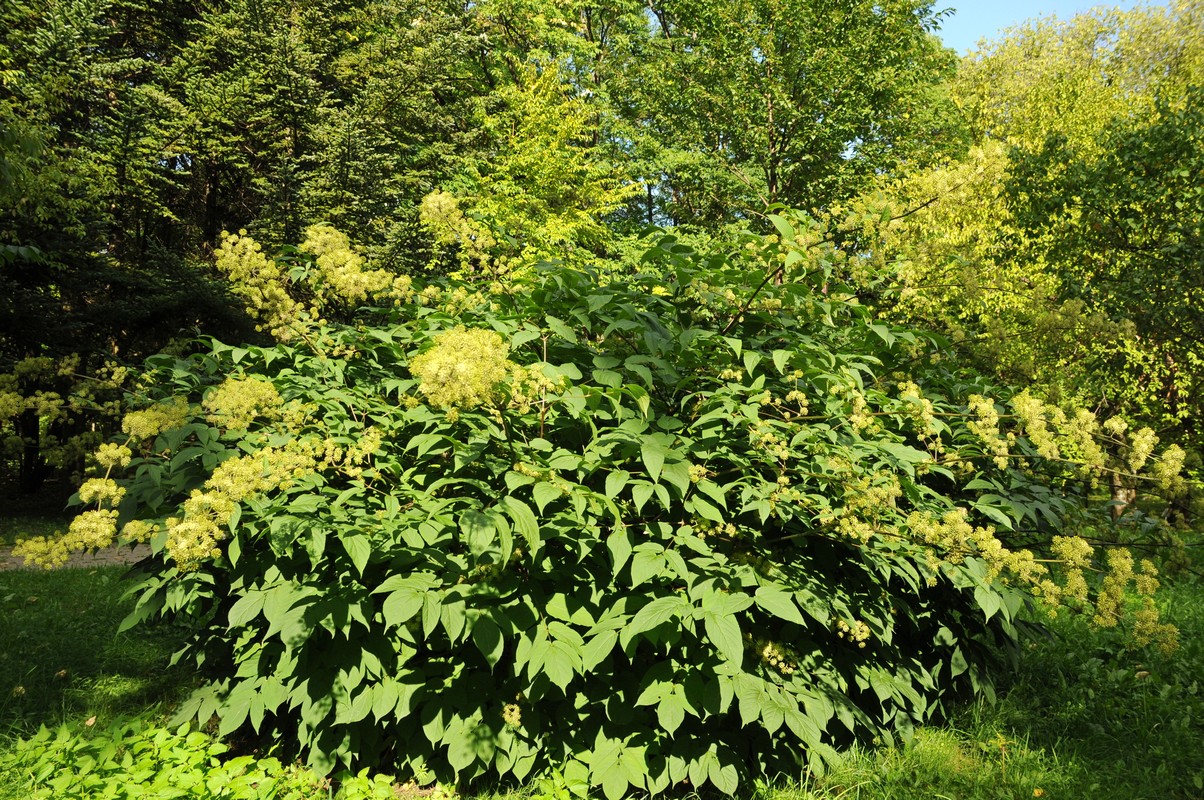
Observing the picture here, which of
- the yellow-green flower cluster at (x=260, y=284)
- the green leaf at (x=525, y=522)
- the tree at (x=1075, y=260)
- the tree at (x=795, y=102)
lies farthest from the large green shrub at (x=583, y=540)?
the tree at (x=795, y=102)

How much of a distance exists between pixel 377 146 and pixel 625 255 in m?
7.63

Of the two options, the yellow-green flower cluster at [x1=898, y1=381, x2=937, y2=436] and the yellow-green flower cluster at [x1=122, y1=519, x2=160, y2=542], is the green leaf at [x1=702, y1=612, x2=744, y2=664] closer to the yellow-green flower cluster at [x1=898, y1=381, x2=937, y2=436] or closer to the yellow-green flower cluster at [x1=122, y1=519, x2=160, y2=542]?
the yellow-green flower cluster at [x1=898, y1=381, x2=937, y2=436]

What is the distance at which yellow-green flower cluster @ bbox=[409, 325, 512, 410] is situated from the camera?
73.5 inches

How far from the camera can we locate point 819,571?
106 inches

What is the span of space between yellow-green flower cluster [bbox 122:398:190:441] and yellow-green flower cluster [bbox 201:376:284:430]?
10 cm

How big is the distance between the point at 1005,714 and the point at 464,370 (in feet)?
10.2

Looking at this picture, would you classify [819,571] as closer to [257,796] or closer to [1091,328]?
[257,796]

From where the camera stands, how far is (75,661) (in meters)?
4.33

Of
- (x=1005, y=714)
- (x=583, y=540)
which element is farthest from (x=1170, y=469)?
(x=583, y=540)

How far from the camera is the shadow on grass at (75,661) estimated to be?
3553 millimetres

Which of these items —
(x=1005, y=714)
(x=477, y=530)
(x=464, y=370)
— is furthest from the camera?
(x=1005, y=714)

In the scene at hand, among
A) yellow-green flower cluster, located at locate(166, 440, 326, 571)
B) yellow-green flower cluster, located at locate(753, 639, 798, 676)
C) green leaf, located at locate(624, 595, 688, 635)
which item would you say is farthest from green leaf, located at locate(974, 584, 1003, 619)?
yellow-green flower cluster, located at locate(166, 440, 326, 571)

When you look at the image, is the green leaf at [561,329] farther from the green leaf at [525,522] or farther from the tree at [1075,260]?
the tree at [1075,260]

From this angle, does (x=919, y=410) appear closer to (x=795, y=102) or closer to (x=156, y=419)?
(x=156, y=419)
